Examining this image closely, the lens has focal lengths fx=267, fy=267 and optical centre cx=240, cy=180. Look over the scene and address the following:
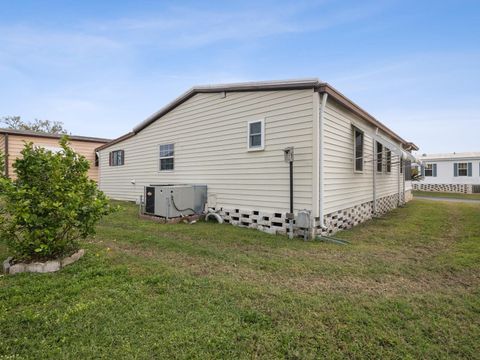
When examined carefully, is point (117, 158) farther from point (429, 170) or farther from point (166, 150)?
point (429, 170)

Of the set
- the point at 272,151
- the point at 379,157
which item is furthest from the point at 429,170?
the point at 272,151

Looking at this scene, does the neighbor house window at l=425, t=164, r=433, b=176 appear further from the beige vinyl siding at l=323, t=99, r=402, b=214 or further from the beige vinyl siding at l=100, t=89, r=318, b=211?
the beige vinyl siding at l=100, t=89, r=318, b=211

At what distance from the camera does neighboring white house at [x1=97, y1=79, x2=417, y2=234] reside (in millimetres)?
6289

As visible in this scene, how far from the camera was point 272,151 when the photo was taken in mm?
6930

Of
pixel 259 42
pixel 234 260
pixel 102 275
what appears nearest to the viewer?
pixel 102 275

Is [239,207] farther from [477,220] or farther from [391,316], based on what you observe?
[477,220]

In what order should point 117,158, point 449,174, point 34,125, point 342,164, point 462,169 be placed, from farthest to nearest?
1. point 34,125
2. point 449,174
3. point 462,169
4. point 117,158
5. point 342,164

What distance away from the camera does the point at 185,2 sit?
9391 mm

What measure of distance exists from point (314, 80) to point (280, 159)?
78.3 inches

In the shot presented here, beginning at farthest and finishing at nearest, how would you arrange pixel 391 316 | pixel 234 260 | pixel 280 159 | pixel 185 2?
pixel 185 2
pixel 280 159
pixel 234 260
pixel 391 316

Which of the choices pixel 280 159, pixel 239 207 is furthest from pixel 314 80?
pixel 239 207

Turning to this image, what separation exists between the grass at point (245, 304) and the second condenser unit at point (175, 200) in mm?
2646

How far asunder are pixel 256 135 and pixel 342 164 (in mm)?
2532

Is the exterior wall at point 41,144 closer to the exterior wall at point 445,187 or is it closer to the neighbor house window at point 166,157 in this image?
the neighbor house window at point 166,157
